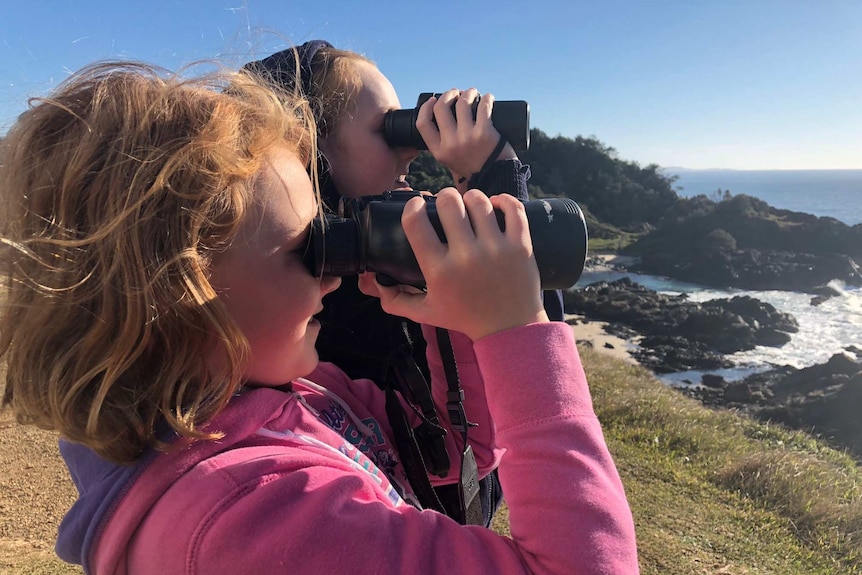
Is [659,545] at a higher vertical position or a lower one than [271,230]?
lower

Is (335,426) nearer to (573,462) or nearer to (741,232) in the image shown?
(573,462)

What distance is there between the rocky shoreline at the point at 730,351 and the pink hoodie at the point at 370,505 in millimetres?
10216

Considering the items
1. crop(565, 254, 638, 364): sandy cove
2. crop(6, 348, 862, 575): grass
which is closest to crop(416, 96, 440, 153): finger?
crop(6, 348, 862, 575): grass

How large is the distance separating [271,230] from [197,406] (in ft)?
0.81

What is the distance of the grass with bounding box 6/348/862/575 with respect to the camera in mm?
2947

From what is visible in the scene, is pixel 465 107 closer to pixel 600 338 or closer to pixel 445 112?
pixel 445 112

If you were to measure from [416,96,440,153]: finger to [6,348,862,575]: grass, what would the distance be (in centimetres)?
223

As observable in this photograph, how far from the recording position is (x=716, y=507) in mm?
3613

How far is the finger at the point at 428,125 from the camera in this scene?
144cm

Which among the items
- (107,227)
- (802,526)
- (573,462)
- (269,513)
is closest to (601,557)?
(573,462)

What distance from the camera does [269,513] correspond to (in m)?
0.68

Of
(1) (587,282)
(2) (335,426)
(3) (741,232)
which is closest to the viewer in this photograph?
(2) (335,426)

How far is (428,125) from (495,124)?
0.16 meters

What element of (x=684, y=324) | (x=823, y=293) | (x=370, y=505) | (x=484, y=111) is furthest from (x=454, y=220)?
(x=823, y=293)
